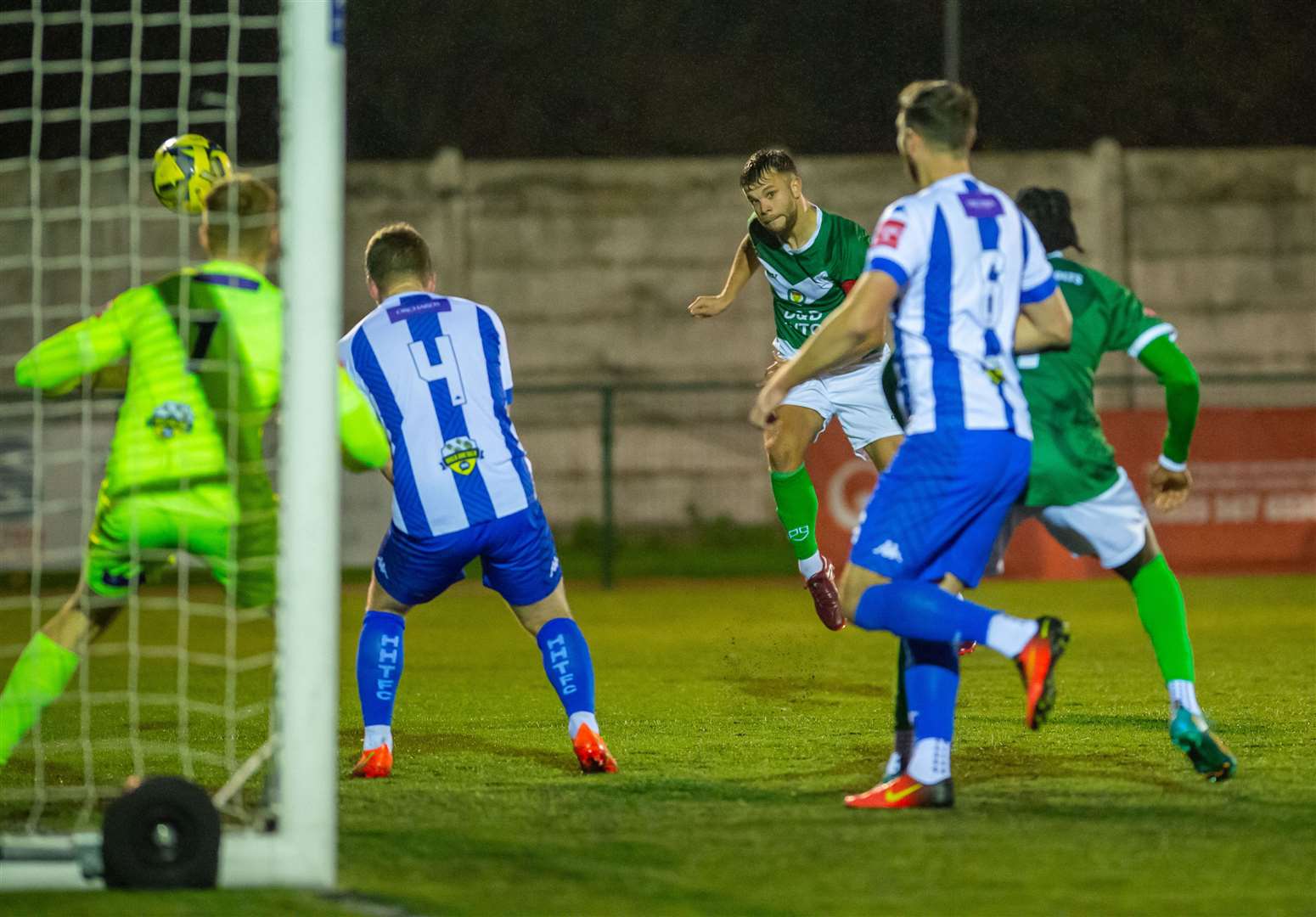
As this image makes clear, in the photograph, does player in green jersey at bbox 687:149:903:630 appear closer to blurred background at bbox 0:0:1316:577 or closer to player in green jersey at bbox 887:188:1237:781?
player in green jersey at bbox 887:188:1237:781

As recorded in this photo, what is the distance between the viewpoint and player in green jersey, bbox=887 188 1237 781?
17.9 feet

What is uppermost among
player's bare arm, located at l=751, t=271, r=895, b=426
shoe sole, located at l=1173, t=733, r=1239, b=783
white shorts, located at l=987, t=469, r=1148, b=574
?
player's bare arm, located at l=751, t=271, r=895, b=426

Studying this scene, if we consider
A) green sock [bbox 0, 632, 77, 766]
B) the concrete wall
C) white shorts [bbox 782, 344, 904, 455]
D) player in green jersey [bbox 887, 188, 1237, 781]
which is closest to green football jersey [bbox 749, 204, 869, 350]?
white shorts [bbox 782, 344, 904, 455]

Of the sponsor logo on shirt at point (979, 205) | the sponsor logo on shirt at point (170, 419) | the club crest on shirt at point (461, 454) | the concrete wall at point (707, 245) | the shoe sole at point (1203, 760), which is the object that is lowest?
the shoe sole at point (1203, 760)

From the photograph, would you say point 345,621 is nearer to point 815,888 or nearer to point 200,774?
point 200,774

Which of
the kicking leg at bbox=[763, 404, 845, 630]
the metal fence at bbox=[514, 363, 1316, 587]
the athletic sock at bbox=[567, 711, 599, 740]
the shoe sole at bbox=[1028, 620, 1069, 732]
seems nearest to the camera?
the shoe sole at bbox=[1028, 620, 1069, 732]

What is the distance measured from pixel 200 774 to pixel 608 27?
22.7 meters

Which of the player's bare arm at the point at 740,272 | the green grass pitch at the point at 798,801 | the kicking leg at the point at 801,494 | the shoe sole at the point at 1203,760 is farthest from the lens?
the kicking leg at the point at 801,494

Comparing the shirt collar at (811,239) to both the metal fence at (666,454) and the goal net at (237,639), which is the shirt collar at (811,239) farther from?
the metal fence at (666,454)

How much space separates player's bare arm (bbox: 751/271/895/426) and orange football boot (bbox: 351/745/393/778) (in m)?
1.98

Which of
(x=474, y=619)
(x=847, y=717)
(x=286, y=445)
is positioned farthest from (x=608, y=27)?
(x=286, y=445)

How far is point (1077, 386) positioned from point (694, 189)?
13.8 metres

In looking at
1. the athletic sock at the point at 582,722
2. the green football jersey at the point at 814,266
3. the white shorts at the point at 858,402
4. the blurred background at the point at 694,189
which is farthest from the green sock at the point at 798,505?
the blurred background at the point at 694,189

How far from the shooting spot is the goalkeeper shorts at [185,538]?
5105mm
